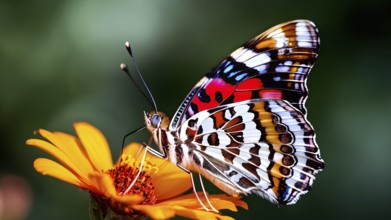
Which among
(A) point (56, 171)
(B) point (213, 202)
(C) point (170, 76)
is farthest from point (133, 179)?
(C) point (170, 76)

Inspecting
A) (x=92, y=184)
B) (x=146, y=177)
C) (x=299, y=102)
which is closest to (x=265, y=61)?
(x=299, y=102)

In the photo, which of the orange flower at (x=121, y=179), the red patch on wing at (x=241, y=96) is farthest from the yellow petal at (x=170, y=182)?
the red patch on wing at (x=241, y=96)

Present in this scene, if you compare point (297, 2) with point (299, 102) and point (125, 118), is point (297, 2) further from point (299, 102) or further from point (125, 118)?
point (299, 102)

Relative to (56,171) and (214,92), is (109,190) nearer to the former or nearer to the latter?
(56,171)

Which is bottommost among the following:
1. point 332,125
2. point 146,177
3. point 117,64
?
point 332,125

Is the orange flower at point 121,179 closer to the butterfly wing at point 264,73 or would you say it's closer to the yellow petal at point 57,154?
the yellow petal at point 57,154

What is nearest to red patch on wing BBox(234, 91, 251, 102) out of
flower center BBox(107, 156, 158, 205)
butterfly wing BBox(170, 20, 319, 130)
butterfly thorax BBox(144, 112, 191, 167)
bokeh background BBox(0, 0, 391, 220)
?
butterfly wing BBox(170, 20, 319, 130)

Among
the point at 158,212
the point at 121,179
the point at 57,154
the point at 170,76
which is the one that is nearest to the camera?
the point at 158,212
